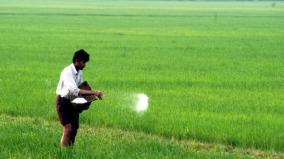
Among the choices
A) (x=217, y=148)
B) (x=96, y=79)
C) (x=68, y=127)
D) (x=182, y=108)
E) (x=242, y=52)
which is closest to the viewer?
(x=68, y=127)

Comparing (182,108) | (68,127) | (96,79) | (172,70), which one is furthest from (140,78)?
(68,127)

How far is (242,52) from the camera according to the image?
892 inches

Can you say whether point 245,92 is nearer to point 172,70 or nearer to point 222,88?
point 222,88

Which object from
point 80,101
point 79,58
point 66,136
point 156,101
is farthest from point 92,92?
point 156,101

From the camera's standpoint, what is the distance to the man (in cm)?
709

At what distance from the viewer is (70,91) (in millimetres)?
7062

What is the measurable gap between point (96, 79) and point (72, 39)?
13.6m

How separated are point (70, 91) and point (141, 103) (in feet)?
15.5

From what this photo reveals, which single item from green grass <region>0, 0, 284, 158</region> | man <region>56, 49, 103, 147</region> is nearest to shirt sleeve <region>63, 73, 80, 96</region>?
man <region>56, 49, 103, 147</region>

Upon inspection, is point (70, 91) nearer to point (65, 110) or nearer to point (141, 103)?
point (65, 110)

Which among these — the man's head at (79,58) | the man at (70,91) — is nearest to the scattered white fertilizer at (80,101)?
the man at (70,91)

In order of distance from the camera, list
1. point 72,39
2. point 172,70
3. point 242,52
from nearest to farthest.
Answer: point 172,70, point 242,52, point 72,39

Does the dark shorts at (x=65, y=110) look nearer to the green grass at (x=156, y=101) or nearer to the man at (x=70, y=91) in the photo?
the man at (x=70, y=91)

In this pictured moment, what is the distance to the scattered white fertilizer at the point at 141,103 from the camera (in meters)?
10.9
